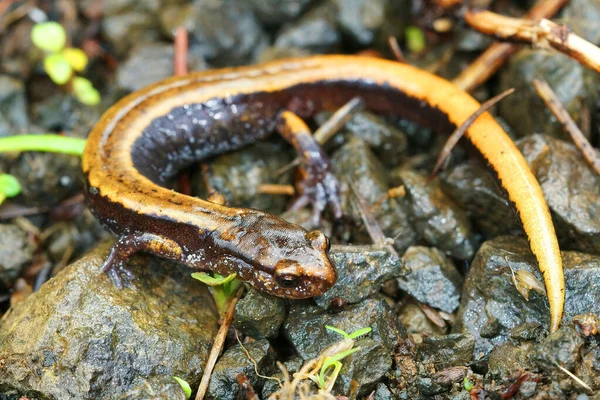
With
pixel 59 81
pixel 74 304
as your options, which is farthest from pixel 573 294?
→ pixel 59 81

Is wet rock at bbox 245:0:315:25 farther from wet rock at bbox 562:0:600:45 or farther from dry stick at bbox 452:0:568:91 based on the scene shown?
wet rock at bbox 562:0:600:45

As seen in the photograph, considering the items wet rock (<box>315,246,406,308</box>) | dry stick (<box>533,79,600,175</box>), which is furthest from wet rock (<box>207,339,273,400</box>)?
dry stick (<box>533,79,600,175</box>)

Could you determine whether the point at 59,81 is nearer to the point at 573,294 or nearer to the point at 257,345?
the point at 257,345

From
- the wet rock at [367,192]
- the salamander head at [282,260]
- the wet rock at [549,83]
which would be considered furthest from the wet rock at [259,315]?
the wet rock at [549,83]

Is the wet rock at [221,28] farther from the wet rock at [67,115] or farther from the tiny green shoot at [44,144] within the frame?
the tiny green shoot at [44,144]

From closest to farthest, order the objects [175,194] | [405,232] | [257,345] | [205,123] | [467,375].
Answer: [467,375], [257,345], [175,194], [405,232], [205,123]

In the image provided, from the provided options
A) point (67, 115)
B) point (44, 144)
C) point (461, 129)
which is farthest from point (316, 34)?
point (44, 144)
